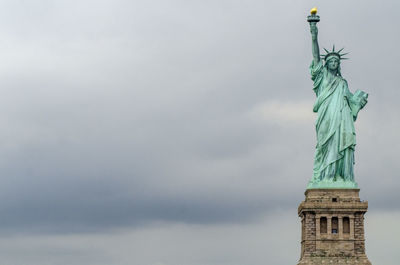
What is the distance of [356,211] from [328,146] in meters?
4.68

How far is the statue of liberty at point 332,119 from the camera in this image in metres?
84.4

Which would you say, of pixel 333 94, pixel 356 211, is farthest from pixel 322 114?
pixel 356 211

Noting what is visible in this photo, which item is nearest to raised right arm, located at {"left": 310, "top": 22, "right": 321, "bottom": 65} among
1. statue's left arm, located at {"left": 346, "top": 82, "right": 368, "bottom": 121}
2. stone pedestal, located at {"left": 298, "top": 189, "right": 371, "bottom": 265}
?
statue's left arm, located at {"left": 346, "top": 82, "right": 368, "bottom": 121}

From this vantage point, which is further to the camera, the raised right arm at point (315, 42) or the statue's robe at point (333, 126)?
the raised right arm at point (315, 42)

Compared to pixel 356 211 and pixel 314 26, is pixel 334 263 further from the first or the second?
pixel 314 26

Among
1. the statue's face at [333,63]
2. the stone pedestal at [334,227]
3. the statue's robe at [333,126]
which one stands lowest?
the stone pedestal at [334,227]

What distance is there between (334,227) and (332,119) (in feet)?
23.0

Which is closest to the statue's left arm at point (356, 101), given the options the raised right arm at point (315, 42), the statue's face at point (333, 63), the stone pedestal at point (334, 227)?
the statue's face at point (333, 63)

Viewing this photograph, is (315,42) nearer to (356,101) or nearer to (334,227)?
(356,101)

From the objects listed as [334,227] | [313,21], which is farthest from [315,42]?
[334,227]

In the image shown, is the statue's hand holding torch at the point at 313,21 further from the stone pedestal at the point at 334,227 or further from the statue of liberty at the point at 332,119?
the stone pedestal at the point at 334,227

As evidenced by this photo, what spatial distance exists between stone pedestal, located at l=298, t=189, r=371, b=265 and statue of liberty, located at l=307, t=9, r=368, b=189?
863 mm

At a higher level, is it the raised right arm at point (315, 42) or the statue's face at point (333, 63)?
the raised right arm at point (315, 42)

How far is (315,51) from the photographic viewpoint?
86062 millimetres
